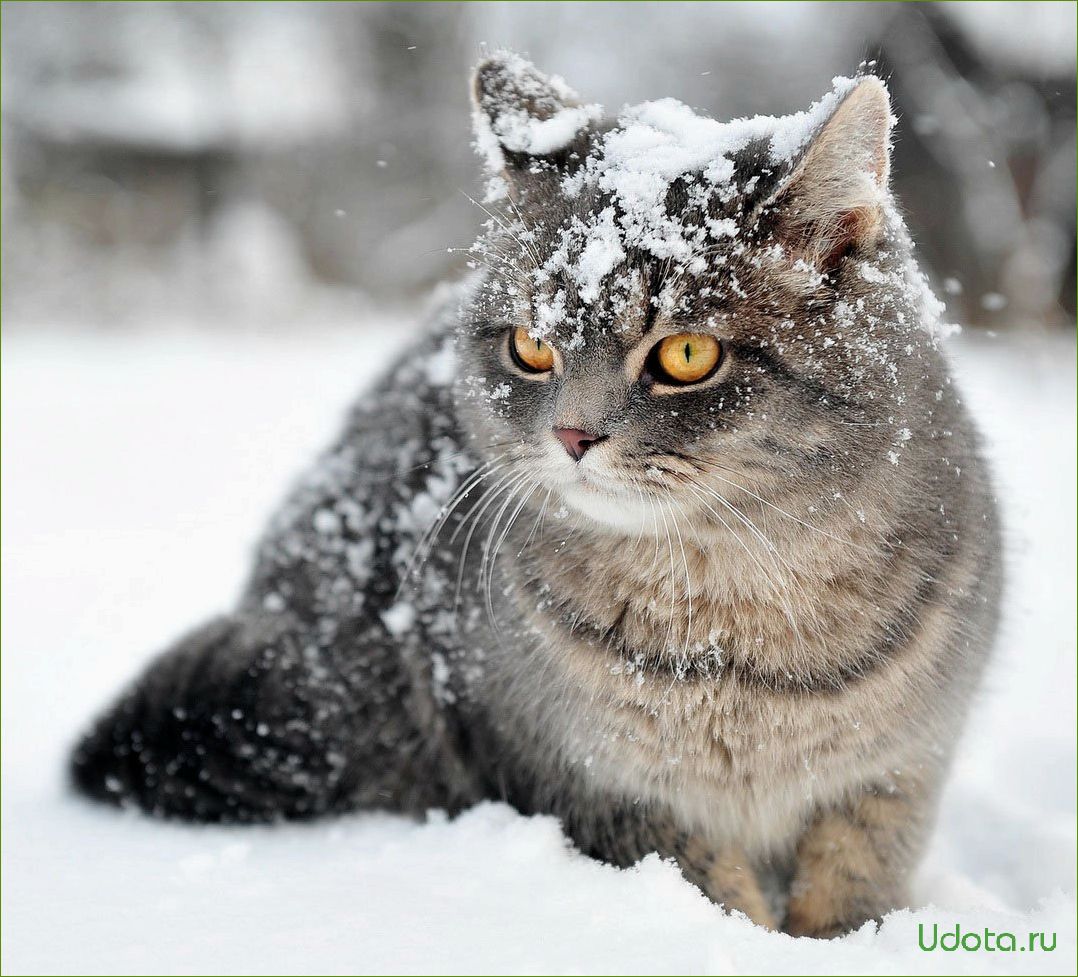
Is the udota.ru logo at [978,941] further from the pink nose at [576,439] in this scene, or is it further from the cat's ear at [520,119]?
the cat's ear at [520,119]

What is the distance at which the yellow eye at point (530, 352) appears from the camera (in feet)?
4.76

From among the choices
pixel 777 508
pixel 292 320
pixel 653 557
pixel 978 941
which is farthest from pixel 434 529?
pixel 292 320

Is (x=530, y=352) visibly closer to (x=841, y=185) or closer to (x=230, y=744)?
(x=841, y=185)

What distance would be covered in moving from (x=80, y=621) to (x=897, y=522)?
2579mm

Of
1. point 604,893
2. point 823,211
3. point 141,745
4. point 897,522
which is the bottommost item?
point 604,893

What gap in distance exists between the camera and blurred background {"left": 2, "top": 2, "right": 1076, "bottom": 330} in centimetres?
680

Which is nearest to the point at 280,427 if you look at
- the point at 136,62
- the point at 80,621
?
the point at 80,621

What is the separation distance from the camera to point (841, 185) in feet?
4.38

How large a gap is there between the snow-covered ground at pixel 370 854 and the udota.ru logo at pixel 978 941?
2 centimetres

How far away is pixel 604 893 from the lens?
1.43 m

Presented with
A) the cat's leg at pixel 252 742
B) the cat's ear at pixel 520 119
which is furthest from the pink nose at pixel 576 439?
the cat's leg at pixel 252 742

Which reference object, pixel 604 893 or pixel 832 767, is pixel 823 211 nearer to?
pixel 832 767

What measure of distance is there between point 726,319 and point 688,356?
0.25 feet

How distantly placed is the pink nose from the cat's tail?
2.81 ft
